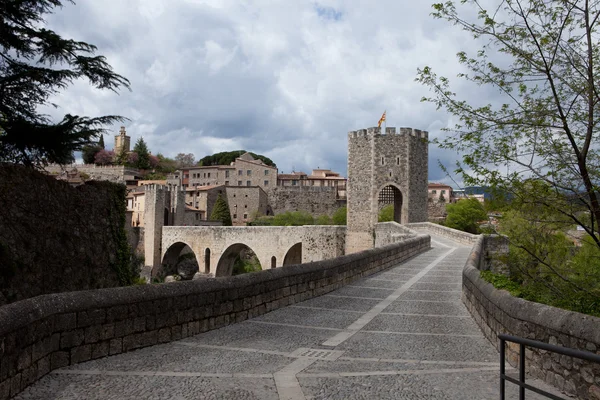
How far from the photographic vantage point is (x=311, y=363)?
220 inches

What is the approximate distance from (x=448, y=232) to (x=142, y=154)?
7688cm

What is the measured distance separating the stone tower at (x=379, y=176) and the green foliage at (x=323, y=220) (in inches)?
1187

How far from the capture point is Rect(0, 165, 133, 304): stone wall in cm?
900

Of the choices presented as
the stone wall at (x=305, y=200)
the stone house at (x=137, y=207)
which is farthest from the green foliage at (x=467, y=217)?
the stone house at (x=137, y=207)

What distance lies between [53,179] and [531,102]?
9.25 meters

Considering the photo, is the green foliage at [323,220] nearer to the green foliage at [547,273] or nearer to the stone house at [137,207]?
the stone house at [137,207]

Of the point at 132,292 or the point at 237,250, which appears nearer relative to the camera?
the point at 132,292

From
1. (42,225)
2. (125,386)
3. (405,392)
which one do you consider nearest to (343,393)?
(405,392)

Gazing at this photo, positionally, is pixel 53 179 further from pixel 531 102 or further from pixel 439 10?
pixel 531 102

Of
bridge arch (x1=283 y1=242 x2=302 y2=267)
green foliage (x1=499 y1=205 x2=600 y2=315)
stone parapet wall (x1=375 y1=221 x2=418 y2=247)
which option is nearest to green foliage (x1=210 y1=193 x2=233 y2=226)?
bridge arch (x1=283 y1=242 x2=302 y2=267)

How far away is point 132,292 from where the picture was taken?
587 centimetres

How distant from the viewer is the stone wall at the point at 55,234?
900cm

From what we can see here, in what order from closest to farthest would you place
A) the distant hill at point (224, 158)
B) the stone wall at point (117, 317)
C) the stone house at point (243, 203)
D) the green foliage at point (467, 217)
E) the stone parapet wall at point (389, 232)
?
1. the stone wall at point (117, 317)
2. the stone parapet wall at point (389, 232)
3. the green foliage at point (467, 217)
4. the stone house at point (243, 203)
5. the distant hill at point (224, 158)

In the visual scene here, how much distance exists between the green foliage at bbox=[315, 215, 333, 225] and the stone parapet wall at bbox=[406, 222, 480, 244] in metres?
31.3
